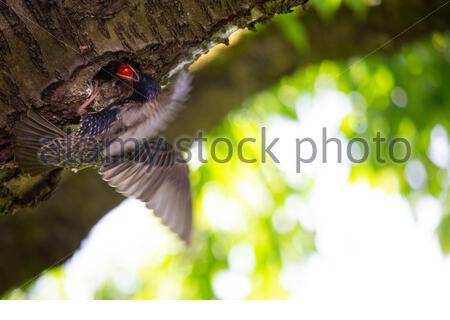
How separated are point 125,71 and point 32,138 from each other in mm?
344

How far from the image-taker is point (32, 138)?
1688 millimetres

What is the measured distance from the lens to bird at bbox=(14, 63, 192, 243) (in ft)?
5.92

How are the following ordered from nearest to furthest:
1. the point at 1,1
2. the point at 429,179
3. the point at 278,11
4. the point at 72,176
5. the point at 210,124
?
the point at 1,1 < the point at 278,11 < the point at 72,176 < the point at 210,124 < the point at 429,179

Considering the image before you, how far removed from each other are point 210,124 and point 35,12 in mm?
2003

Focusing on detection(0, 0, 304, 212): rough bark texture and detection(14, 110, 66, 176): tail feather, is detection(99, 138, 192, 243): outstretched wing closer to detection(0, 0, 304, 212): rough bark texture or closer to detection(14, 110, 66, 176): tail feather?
detection(14, 110, 66, 176): tail feather

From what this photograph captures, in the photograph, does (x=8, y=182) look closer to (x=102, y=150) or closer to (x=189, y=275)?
(x=102, y=150)

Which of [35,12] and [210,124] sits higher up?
[210,124]

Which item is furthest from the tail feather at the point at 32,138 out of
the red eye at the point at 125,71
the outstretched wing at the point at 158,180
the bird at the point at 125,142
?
the outstretched wing at the point at 158,180

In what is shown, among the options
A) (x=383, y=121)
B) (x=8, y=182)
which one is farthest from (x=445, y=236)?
(x=8, y=182)

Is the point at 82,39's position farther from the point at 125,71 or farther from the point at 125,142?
the point at 125,142

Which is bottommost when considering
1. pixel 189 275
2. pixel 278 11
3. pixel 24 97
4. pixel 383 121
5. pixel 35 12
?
pixel 189 275

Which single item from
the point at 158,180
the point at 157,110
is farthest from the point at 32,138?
the point at 158,180

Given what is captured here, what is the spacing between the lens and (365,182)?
398 cm

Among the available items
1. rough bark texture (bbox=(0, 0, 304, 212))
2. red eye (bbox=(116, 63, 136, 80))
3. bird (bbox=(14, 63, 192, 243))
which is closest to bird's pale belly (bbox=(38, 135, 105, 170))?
bird (bbox=(14, 63, 192, 243))
